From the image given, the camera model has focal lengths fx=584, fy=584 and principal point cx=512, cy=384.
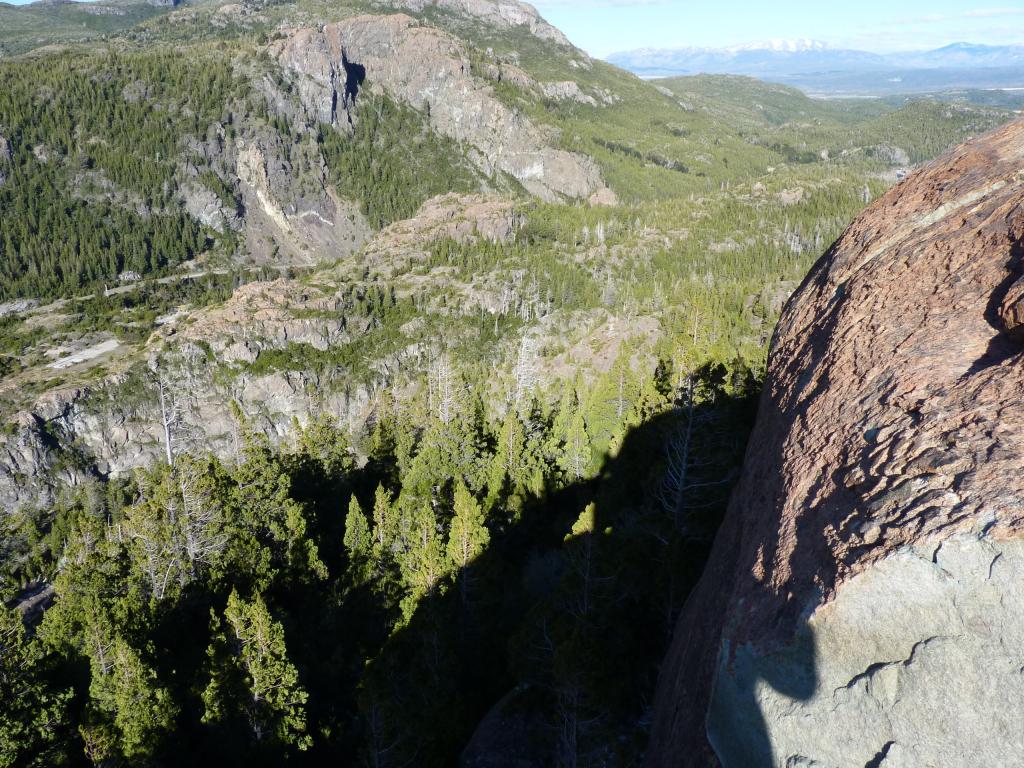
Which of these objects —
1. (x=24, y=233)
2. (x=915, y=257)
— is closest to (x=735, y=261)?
(x=915, y=257)

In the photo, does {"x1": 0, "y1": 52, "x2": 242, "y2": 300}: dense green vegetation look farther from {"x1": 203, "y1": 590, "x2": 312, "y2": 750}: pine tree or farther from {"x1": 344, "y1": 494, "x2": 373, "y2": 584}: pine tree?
{"x1": 203, "y1": 590, "x2": 312, "y2": 750}: pine tree

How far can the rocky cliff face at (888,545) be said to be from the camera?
5879 mm

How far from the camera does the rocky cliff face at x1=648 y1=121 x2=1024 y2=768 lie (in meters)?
5.88

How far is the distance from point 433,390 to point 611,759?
2728 inches

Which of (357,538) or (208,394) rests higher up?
(357,538)

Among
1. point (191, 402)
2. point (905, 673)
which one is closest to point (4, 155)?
point (191, 402)

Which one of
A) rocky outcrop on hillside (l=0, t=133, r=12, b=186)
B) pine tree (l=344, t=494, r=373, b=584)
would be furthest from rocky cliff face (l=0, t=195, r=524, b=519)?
rocky outcrop on hillside (l=0, t=133, r=12, b=186)

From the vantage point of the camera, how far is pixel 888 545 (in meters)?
6.58

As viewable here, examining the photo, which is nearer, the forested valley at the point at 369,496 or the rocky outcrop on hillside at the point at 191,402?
the forested valley at the point at 369,496

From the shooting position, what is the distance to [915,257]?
36.1 feet

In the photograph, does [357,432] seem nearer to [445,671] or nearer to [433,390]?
[433,390]

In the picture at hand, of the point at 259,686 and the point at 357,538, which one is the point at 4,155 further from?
the point at 259,686

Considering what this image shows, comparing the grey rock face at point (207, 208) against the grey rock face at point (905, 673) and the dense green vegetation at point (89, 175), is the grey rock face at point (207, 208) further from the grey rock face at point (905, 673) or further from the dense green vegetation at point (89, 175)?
the grey rock face at point (905, 673)

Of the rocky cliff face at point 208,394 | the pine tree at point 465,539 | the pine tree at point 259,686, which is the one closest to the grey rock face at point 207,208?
the rocky cliff face at point 208,394
